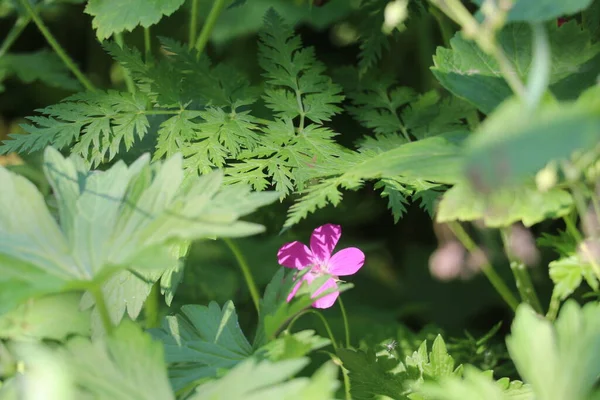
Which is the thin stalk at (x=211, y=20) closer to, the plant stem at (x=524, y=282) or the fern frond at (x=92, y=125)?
the fern frond at (x=92, y=125)

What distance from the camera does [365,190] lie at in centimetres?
231

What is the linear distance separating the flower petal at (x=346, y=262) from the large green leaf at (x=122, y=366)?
43 centimetres

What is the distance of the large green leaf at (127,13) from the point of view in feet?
4.16

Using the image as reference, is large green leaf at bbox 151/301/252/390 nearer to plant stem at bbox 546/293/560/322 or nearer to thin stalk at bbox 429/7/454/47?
plant stem at bbox 546/293/560/322

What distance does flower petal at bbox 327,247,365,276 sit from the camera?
115 cm

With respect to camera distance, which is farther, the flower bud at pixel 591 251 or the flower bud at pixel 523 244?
the flower bud at pixel 523 244

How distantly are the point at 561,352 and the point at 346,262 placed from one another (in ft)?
1.56

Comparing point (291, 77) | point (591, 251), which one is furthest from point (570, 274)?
point (291, 77)

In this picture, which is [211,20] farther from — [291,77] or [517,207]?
[517,207]

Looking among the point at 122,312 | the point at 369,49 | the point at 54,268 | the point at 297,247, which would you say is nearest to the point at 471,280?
the point at 369,49

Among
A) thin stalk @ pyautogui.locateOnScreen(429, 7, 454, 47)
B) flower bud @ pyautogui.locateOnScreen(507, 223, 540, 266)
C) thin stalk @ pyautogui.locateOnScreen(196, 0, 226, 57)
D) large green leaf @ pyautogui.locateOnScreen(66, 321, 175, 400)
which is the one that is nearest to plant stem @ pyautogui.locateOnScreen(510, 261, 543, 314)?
flower bud @ pyautogui.locateOnScreen(507, 223, 540, 266)

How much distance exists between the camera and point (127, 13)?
4.25 ft

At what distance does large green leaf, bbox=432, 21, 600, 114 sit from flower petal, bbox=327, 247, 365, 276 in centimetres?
31

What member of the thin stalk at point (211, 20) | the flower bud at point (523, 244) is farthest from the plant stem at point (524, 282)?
the thin stalk at point (211, 20)
